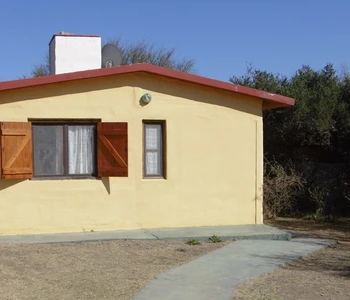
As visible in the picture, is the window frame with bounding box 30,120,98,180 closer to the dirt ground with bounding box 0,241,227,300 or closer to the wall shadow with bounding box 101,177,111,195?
the wall shadow with bounding box 101,177,111,195

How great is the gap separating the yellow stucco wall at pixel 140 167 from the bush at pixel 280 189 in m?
1.73

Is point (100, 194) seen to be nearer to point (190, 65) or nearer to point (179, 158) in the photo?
point (179, 158)

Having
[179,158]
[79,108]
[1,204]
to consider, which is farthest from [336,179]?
[1,204]

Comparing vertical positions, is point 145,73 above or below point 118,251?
above

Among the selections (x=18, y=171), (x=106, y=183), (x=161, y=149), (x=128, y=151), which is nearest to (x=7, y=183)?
(x=18, y=171)

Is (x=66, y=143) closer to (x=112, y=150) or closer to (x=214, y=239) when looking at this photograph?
(x=112, y=150)

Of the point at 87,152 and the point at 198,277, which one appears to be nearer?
the point at 198,277

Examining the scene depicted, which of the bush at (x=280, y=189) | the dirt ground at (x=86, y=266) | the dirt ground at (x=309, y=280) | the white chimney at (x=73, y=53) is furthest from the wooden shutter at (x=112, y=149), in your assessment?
the bush at (x=280, y=189)

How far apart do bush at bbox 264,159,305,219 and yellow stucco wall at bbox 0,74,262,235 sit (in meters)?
1.73

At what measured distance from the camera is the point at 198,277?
7.38m

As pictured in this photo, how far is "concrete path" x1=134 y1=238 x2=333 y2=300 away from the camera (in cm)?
661

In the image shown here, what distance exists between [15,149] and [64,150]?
0.97 metres

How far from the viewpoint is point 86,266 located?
7.90 meters

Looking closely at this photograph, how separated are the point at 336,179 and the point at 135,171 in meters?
6.15
